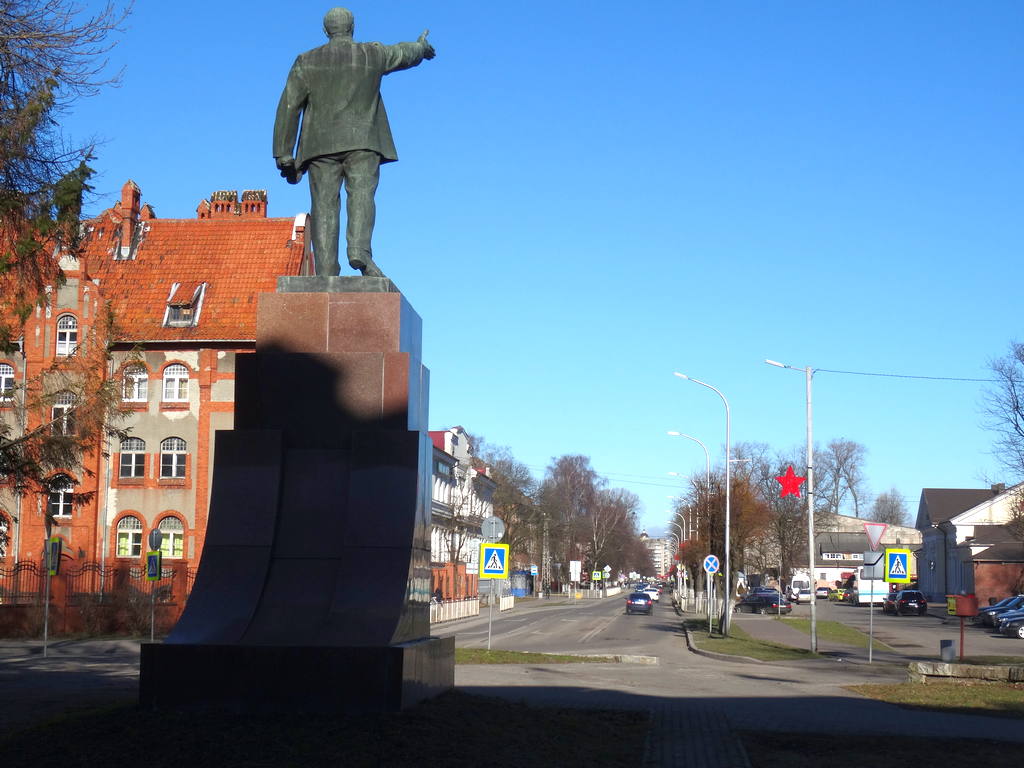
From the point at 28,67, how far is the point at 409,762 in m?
9.39

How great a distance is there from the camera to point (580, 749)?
9.53 metres

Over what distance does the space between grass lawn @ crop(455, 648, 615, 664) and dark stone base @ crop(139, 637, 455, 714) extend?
14.0 meters

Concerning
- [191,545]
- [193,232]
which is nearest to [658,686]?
[191,545]

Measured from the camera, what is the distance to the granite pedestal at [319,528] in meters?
9.05

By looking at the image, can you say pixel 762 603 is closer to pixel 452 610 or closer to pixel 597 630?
pixel 452 610

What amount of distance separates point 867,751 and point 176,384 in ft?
138

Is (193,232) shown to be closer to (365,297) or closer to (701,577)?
(701,577)

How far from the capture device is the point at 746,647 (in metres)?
33.5

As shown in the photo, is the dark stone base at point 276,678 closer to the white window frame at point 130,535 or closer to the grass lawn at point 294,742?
the grass lawn at point 294,742

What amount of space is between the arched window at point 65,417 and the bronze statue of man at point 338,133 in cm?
1253

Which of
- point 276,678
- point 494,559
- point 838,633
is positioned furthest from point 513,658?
point 838,633

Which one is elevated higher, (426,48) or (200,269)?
(200,269)

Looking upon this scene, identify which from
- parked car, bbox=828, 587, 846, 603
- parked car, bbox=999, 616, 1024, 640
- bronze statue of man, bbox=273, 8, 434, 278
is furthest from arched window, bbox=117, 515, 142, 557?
parked car, bbox=828, 587, 846, 603

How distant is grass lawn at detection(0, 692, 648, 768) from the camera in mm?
7789
